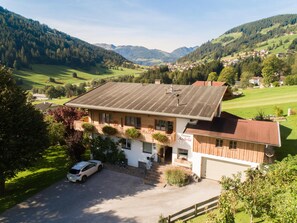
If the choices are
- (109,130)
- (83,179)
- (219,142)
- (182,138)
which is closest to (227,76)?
(182,138)

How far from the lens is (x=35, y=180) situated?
2728cm

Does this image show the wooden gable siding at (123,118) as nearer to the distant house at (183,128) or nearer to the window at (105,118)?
the distant house at (183,128)

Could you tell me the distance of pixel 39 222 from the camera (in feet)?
65.9

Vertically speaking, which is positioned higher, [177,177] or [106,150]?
[106,150]

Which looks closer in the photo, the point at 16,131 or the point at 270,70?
the point at 16,131

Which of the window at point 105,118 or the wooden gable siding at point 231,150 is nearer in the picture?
the wooden gable siding at point 231,150

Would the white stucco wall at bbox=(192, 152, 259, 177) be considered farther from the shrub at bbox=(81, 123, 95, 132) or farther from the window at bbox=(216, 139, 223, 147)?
the shrub at bbox=(81, 123, 95, 132)

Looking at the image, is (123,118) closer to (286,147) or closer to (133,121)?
(133,121)

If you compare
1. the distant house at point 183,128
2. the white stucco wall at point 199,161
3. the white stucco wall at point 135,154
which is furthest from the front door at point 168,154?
the white stucco wall at point 199,161

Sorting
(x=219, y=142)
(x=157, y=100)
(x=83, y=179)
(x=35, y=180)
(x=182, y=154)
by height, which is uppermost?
(x=157, y=100)

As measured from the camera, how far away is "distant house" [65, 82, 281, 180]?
74.4 feet

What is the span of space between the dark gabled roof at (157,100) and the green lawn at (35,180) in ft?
26.7

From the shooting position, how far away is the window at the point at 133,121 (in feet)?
92.0

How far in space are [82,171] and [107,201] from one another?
16.2 feet
